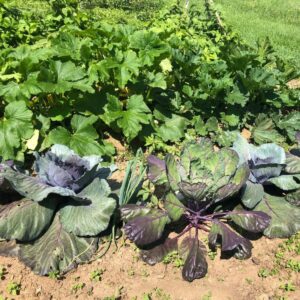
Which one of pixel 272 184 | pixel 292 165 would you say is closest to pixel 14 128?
pixel 272 184

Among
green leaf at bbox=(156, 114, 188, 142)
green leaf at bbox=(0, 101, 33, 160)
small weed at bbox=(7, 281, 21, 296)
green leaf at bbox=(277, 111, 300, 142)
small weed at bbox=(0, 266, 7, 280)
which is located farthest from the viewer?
green leaf at bbox=(277, 111, 300, 142)

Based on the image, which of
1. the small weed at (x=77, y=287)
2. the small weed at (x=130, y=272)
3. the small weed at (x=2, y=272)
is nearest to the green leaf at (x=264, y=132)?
the small weed at (x=130, y=272)

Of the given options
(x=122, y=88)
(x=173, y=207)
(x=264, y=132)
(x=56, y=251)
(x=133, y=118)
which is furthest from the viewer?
(x=264, y=132)

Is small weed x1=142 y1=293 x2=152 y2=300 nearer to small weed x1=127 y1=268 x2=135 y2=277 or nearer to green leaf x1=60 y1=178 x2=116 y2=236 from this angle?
small weed x1=127 y1=268 x2=135 y2=277

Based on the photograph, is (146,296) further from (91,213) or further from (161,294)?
(91,213)

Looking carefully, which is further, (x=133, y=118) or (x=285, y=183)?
(x=133, y=118)

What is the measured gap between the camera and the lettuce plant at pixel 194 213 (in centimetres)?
311

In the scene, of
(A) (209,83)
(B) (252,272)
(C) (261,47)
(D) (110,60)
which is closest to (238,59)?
(A) (209,83)

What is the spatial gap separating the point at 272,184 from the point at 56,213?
1777 mm

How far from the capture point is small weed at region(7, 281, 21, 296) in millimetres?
2857

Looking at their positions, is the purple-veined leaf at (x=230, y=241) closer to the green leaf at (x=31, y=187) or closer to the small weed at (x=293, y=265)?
the small weed at (x=293, y=265)

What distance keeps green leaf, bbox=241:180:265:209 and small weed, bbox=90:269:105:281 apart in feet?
3.88

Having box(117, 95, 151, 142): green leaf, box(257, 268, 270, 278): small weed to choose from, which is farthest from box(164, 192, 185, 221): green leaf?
box(117, 95, 151, 142): green leaf

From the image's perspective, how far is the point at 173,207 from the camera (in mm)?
3262
